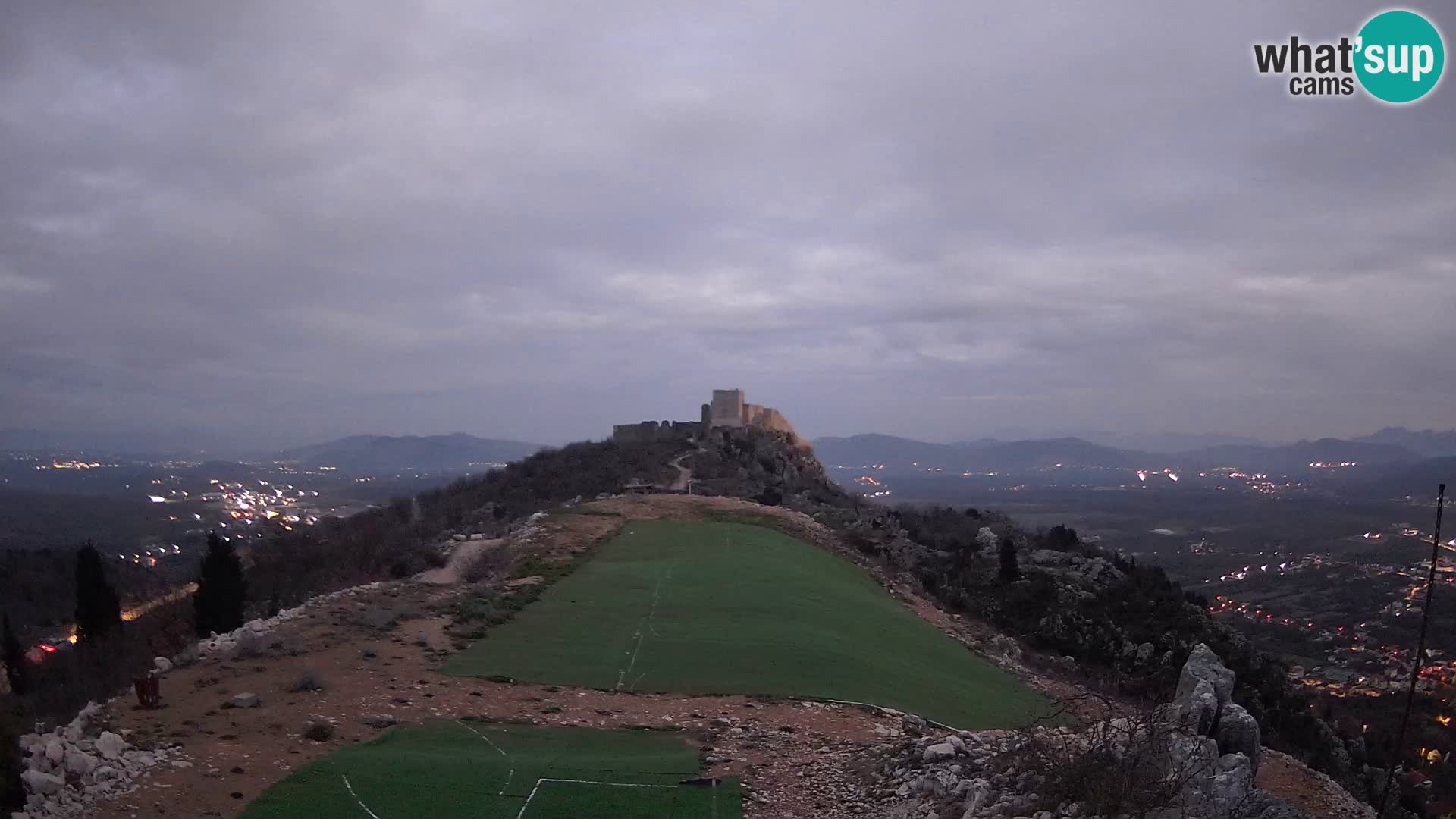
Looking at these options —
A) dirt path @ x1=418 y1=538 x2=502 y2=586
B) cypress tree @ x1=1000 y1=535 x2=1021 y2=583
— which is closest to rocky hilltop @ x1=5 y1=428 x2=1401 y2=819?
dirt path @ x1=418 y1=538 x2=502 y2=586

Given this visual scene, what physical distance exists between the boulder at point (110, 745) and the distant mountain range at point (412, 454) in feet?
498

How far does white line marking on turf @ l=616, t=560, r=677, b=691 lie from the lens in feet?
47.0

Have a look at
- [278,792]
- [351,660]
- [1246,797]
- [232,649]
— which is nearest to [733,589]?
[351,660]

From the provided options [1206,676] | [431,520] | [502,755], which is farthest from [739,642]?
[431,520]

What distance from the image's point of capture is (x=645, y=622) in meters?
18.0

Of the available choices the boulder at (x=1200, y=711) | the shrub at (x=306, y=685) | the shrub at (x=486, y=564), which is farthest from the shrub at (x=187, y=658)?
the boulder at (x=1200, y=711)

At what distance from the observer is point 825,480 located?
61156mm

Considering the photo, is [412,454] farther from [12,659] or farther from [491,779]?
[491,779]

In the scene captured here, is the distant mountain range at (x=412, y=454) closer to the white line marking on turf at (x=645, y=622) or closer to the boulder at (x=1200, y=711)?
the white line marking on turf at (x=645, y=622)

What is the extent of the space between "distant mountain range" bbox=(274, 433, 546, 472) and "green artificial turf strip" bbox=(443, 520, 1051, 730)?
140 metres

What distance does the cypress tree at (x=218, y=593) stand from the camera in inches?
835

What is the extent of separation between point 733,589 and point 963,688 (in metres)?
6.61

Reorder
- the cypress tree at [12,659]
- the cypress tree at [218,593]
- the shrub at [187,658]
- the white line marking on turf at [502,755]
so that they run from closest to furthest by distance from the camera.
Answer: the white line marking on turf at [502,755] < the shrub at [187,658] < the cypress tree at [218,593] < the cypress tree at [12,659]

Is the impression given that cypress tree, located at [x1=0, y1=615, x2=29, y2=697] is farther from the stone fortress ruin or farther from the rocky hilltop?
the stone fortress ruin
